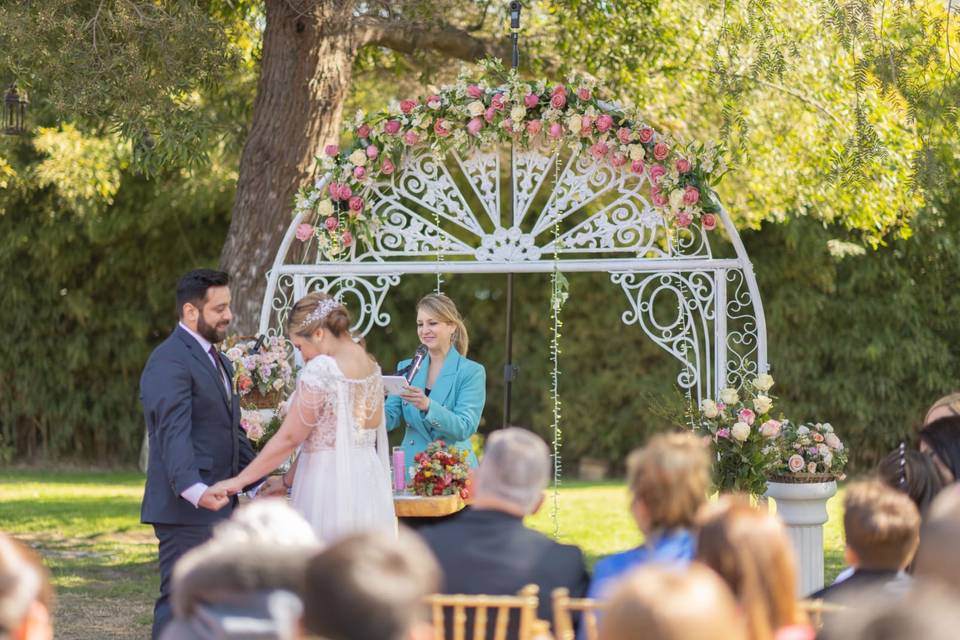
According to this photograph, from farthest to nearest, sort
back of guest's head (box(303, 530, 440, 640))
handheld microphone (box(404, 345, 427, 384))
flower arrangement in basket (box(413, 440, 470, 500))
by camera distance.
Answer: handheld microphone (box(404, 345, 427, 384))
flower arrangement in basket (box(413, 440, 470, 500))
back of guest's head (box(303, 530, 440, 640))

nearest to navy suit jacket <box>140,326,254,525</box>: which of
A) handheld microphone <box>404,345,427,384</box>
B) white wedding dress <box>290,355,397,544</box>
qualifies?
white wedding dress <box>290,355,397,544</box>

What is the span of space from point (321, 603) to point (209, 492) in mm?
2508

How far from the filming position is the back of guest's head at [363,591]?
1.93 meters

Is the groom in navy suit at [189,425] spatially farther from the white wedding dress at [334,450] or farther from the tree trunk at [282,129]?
the tree trunk at [282,129]

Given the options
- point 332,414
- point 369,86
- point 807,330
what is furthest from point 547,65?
point 807,330

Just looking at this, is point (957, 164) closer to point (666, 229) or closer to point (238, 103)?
point (666, 229)

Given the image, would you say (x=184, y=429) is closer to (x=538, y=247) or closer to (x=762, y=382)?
(x=538, y=247)

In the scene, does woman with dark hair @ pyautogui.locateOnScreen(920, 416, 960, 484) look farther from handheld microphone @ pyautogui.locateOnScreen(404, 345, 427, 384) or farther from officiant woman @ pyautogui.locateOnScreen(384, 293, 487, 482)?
handheld microphone @ pyautogui.locateOnScreen(404, 345, 427, 384)

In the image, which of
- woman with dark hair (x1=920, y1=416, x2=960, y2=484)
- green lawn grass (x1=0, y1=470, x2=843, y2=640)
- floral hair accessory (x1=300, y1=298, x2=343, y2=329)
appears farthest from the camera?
green lawn grass (x1=0, y1=470, x2=843, y2=640)

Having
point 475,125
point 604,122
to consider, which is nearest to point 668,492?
point 604,122

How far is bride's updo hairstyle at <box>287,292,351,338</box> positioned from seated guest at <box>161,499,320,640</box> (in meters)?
2.27

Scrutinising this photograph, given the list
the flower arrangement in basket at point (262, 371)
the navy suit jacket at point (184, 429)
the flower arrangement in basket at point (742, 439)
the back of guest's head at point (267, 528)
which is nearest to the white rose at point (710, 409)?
the flower arrangement in basket at point (742, 439)

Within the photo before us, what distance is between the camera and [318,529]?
4.36m

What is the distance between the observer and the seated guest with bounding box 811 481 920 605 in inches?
106
